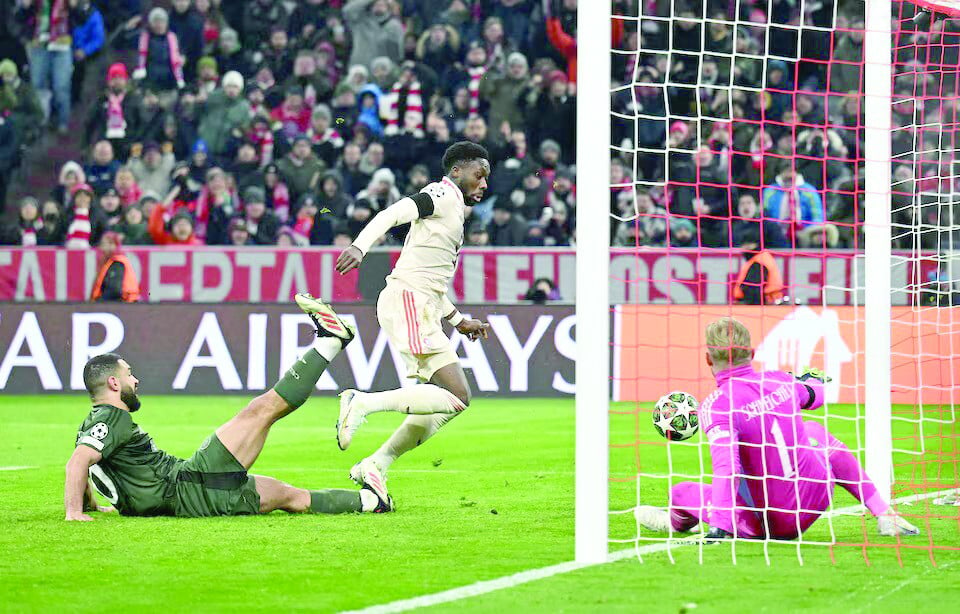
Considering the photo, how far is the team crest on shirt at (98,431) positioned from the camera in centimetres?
698

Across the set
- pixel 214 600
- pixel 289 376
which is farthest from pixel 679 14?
pixel 214 600

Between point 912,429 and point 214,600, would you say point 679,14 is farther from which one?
point 214,600

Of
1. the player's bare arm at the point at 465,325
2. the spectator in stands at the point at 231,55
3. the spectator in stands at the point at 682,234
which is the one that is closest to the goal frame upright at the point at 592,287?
the player's bare arm at the point at 465,325

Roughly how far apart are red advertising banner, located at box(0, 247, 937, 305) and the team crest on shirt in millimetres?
9022

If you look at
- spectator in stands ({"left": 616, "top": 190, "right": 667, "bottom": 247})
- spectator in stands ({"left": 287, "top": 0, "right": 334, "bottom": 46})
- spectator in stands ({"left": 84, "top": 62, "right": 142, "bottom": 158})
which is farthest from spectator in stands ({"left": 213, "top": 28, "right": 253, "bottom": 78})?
spectator in stands ({"left": 616, "top": 190, "right": 667, "bottom": 247})

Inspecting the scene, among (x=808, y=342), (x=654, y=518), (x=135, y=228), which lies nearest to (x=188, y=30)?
(x=135, y=228)

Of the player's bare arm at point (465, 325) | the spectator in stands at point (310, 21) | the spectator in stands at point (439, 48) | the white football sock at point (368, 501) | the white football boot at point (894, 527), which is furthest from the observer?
the spectator in stands at point (310, 21)

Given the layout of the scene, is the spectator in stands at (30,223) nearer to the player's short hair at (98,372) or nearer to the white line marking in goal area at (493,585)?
the player's short hair at (98,372)

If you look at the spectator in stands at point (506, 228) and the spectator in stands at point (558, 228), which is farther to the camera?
the spectator in stands at point (558, 228)

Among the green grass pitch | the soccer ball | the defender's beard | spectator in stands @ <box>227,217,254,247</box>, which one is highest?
spectator in stands @ <box>227,217,254,247</box>

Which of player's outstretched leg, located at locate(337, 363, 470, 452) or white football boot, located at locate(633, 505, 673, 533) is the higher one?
player's outstretched leg, located at locate(337, 363, 470, 452)

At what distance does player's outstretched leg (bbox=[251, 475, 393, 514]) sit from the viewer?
7504 millimetres

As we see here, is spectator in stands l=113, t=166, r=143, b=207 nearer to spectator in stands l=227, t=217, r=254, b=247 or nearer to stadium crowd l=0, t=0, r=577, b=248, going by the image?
stadium crowd l=0, t=0, r=577, b=248

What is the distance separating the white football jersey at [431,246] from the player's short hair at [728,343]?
2.17 m
